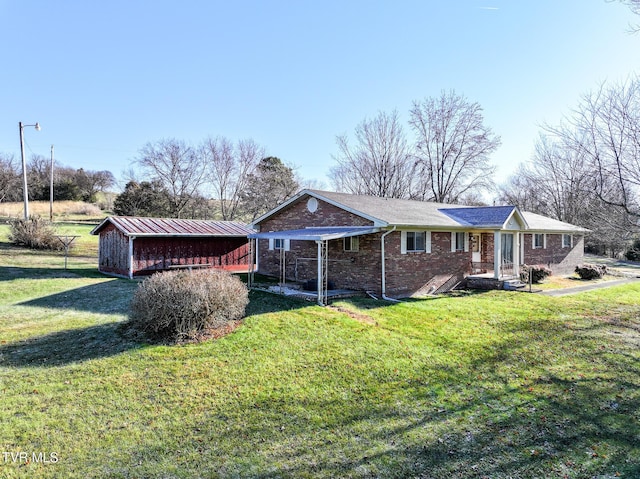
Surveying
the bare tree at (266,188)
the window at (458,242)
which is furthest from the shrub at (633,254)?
the bare tree at (266,188)

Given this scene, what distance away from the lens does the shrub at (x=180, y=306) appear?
8.42 meters

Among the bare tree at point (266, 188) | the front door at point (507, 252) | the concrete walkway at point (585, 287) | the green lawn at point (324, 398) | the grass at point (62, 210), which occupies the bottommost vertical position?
the green lawn at point (324, 398)

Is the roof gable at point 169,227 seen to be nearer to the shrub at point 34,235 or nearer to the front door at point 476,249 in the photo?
the shrub at point 34,235

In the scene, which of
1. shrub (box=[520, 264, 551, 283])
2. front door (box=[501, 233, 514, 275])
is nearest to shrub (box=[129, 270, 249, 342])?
front door (box=[501, 233, 514, 275])

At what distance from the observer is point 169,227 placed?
18.7m

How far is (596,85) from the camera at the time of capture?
9.49 meters

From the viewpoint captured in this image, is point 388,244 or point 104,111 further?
point 104,111

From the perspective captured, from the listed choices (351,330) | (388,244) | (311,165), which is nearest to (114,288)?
(351,330)

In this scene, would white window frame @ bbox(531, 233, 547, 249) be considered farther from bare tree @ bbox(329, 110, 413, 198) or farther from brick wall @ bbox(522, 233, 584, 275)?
bare tree @ bbox(329, 110, 413, 198)

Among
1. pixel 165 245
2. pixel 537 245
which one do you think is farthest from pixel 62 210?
pixel 537 245

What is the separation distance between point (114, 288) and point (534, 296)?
54.2ft

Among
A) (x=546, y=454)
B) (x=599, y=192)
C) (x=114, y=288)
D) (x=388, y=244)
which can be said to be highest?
(x=599, y=192)

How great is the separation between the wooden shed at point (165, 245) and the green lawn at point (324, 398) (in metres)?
6.37

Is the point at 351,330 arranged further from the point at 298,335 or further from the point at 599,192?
the point at 599,192
